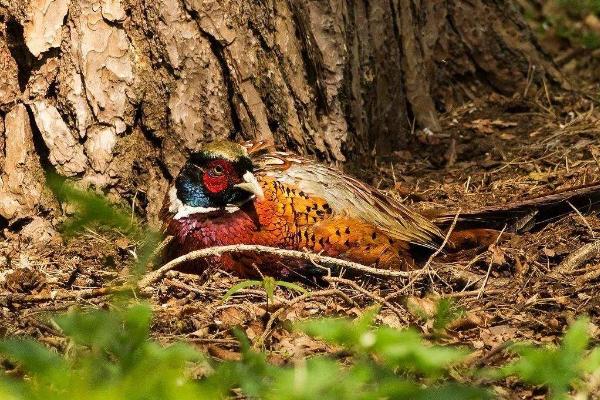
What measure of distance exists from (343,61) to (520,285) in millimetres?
1813

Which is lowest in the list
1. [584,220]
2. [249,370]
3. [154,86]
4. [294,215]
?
[584,220]

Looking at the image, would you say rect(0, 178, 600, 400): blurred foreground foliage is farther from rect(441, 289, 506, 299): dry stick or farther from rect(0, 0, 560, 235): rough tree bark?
rect(0, 0, 560, 235): rough tree bark

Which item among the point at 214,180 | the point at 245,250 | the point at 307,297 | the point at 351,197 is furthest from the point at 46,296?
the point at 351,197

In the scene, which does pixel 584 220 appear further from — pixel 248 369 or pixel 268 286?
pixel 248 369

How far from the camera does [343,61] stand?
545 cm

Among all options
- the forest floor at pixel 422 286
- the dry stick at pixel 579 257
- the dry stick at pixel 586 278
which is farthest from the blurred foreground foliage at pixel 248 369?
the dry stick at pixel 579 257

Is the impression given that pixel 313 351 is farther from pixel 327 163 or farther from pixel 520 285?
pixel 327 163

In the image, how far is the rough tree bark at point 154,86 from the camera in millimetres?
4816

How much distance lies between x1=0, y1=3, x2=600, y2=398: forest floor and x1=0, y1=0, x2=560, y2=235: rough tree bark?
0.37 m

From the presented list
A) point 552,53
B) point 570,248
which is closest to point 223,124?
point 570,248

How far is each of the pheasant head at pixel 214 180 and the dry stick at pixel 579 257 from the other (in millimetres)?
1497

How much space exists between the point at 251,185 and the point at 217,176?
0.25 metres

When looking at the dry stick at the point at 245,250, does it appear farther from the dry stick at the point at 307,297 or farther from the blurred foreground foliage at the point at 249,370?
the blurred foreground foliage at the point at 249,370

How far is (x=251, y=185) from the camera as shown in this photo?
4633 mm
